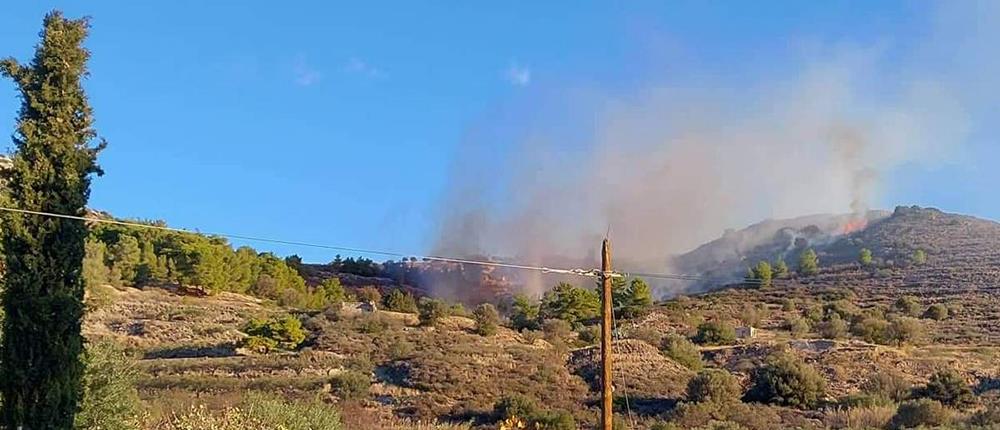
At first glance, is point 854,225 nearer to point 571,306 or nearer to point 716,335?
point 571,306

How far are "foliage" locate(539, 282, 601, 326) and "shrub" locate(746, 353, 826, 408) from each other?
91.1ft

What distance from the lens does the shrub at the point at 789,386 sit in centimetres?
3403

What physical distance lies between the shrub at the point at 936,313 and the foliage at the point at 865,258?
31912mm

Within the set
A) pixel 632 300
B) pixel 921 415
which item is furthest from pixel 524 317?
pixel 921 415

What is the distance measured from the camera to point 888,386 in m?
36.3

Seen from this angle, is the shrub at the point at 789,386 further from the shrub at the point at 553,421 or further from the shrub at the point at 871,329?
the shrub at the point at 871,329

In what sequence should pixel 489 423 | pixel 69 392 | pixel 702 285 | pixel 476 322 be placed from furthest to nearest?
pixel 702 285 → pixel 476 322 → pixel 489 423 → pixel 69 392

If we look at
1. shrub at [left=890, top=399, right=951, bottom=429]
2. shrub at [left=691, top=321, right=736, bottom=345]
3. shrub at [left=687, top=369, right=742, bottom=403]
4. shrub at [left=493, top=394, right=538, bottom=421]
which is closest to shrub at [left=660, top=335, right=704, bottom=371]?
shrub at [left=691, top=321, right=736, bottom=345]

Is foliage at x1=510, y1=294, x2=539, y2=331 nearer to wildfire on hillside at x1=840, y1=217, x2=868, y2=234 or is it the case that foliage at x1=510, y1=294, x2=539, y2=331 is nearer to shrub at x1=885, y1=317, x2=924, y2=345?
shrub at x1=885, y1=317, x2=924, y2=345

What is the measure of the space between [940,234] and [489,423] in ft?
309

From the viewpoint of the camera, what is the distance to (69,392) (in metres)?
12.8

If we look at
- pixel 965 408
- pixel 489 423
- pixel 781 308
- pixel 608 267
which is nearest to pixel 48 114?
pixel 608 267

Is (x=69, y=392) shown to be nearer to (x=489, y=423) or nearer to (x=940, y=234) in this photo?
(x=489, y=423)

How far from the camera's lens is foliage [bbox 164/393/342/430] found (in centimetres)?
1695
